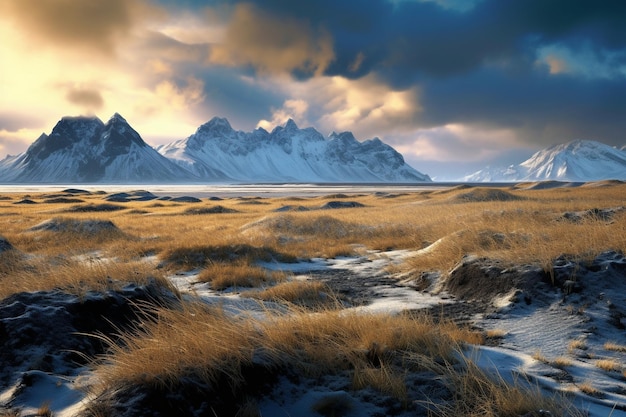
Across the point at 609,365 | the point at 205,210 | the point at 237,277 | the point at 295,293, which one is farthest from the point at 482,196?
the point at 609,365

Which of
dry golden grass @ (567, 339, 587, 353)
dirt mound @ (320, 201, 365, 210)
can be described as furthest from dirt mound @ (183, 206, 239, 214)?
dry golden grass @ (567, 339, 587, 353)

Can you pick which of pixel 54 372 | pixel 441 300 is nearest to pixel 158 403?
pixel 54 372

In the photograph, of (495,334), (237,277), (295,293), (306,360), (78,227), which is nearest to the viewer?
(306,360)

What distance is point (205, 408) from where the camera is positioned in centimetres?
367

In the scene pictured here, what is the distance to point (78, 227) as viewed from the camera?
22.8 meters

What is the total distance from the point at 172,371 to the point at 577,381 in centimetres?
465

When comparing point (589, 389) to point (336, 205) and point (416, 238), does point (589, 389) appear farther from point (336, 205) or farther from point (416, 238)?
point (336, 205)

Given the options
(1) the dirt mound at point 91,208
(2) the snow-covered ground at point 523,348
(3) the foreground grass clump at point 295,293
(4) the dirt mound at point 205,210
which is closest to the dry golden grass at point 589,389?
(2) the snow-covered ground at point 523,348

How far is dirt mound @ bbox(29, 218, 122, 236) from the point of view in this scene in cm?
2225

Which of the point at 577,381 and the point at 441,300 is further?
the point at 441,300

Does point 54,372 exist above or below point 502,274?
below

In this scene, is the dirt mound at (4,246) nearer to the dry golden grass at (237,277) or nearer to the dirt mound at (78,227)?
the dirt mound at (78,227)

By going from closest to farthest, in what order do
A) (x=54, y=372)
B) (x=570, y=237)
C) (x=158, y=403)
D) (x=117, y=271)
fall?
(x=158, y=403)
(x=54, y=372)
(x=117, y=271)
(x=570, y=237)

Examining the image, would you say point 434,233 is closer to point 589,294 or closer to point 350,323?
point 589,294
